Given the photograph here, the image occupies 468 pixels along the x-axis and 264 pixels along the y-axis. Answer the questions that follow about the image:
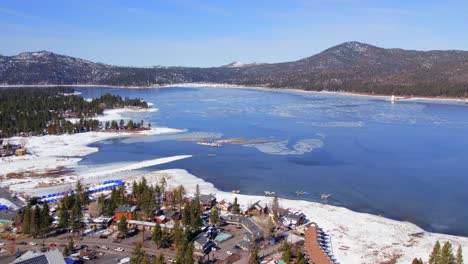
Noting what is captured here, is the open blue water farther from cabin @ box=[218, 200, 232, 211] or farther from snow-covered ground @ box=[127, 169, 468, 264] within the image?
cabin @ box=[218, 200, 232, 211]

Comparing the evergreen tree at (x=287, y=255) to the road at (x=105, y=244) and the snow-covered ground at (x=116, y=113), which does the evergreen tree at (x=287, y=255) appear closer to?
the road at (x=105, y=244)

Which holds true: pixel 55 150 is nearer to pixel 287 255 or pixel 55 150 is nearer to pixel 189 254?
pixel 189 254

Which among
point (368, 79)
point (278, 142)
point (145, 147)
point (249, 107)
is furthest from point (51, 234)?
point (368, 79)

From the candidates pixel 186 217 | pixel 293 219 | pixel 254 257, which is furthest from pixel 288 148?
pixel 254 257

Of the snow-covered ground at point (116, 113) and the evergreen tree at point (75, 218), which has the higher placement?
the snow-covered ground at point (116, 113)

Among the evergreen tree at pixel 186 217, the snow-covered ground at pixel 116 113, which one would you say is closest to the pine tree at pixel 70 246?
the evergreen tree at pixel 186 217

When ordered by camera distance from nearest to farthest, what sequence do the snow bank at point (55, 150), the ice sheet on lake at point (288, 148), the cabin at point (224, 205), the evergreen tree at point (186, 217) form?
1. the evergreen tree at point (186, 217)
2. the cabin at point (224, 205)
3. the snow bank at point (55, 150)
4. the ice sheet on lake at point (288, 148)
